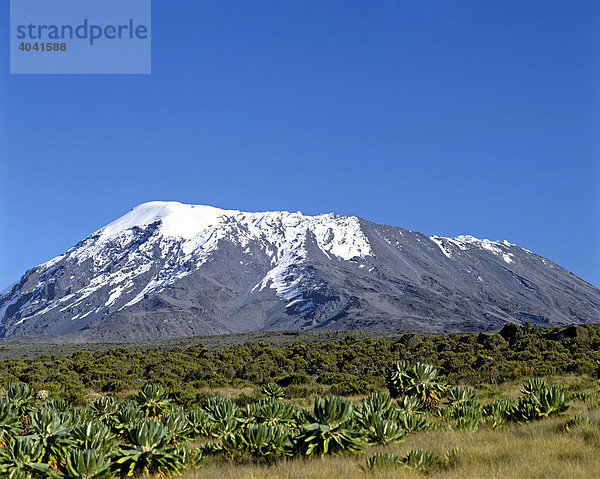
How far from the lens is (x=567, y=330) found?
40.5 m

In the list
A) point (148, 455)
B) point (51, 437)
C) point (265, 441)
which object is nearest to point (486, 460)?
point (265, 441)

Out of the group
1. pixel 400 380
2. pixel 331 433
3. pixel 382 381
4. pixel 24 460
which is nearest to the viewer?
pixel 24 460

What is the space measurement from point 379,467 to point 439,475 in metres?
0.90

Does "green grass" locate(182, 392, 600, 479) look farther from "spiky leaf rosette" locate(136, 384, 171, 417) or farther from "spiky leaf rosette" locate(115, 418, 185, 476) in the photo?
"spiky leaf rosette" locate(136, 384, 171, 417)

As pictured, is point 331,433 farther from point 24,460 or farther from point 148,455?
point 24,460

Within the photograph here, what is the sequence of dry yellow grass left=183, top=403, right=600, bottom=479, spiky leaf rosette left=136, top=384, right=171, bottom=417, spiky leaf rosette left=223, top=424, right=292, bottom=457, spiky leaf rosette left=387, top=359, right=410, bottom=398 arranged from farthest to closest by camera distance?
spiky leaf rosette left=387, top=359, right=410, bottom=398
spiky leaf rosette left=136, top=384, right=171, bottom=417
spiky leaf rosette left=223, top=424, right=292, bottom=457
dry yellow grass left=183, top=403, right=600, bottom=479

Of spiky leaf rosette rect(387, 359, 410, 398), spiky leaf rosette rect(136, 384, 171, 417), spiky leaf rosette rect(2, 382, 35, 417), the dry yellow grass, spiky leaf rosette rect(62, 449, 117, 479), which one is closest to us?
the dry yellow grass

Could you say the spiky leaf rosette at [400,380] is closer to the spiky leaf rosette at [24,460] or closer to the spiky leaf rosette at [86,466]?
the spiky leaf rosette at [86,466]

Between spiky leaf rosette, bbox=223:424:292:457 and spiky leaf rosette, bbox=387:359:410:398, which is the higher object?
spiky leaf rosette, bbox=387:359:410:398

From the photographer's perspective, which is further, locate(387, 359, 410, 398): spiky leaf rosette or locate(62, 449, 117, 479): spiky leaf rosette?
locate(387, 359, 410, 398): spiky leaf rosette

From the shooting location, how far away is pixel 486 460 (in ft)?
28.3

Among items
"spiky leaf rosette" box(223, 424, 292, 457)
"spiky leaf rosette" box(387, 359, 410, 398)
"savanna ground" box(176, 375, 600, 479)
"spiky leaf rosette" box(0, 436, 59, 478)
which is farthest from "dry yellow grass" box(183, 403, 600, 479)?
"spiky leaf rosette" box(387, 359, 410, 398)

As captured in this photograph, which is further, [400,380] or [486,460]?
[400,380]

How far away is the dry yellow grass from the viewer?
788 cm
